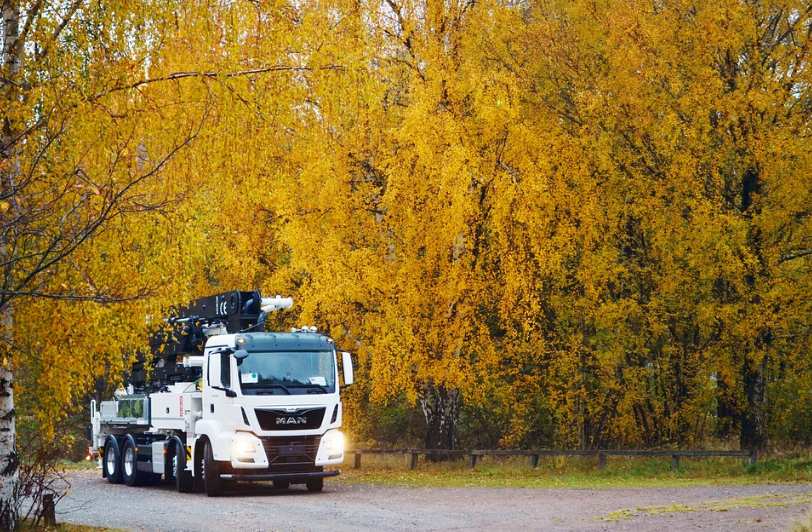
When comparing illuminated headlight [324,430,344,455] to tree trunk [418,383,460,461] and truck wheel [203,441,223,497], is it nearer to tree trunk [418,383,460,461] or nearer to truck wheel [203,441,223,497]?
truck wheel [203,441,223,497]

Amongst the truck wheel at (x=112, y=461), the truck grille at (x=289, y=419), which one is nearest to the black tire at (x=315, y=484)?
the truck grille at (x=289, y=419)

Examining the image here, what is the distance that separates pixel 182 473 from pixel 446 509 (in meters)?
6.34

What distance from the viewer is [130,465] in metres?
22.2

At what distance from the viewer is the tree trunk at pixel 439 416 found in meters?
26.2

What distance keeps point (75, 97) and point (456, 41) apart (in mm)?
16221

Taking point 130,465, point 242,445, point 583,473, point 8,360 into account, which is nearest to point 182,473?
point 242,445

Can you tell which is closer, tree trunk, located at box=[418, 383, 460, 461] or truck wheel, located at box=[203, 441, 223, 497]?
truck wheel, located at box=[203, 441, 223, 497]

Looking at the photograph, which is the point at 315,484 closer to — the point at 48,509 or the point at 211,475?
the point at 211,475

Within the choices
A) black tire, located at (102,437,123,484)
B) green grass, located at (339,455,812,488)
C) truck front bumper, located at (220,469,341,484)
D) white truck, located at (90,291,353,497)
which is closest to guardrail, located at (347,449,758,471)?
green grass, located at (339,455,812,488)

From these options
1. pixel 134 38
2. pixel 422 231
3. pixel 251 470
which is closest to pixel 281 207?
pixel 422 231

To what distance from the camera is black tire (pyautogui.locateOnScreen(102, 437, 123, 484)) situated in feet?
74.9

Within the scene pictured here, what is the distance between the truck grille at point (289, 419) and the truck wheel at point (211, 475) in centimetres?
110

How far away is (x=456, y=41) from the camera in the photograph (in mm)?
25891

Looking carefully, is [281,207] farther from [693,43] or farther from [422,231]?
[693,43]
